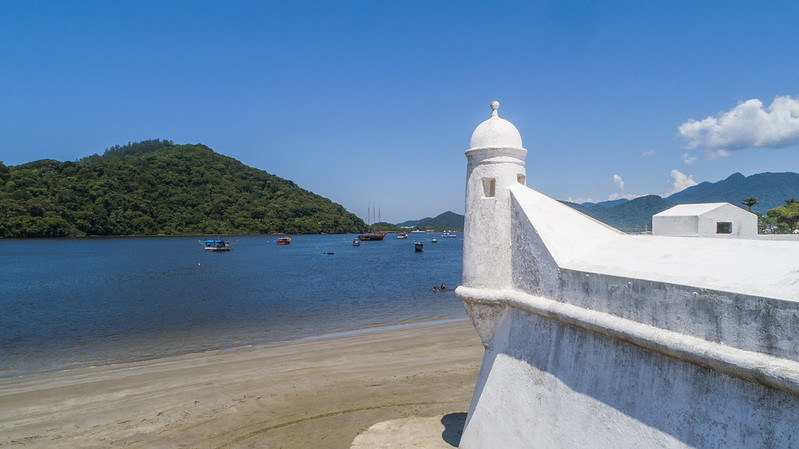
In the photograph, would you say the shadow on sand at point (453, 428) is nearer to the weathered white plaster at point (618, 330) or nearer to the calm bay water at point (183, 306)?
the weathered white plaster at point (618, 330)

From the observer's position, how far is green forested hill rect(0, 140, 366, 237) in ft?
331

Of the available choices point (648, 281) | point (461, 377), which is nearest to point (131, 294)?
point (461, 377)

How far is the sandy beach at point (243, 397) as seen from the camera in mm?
9242

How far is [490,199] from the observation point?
6.29m

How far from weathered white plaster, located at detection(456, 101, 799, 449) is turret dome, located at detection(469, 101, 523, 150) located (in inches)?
4.0

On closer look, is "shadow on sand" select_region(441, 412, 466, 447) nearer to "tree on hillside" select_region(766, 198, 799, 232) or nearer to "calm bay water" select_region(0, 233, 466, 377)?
"calm bay water" select_region(0, 233, 466, 377)

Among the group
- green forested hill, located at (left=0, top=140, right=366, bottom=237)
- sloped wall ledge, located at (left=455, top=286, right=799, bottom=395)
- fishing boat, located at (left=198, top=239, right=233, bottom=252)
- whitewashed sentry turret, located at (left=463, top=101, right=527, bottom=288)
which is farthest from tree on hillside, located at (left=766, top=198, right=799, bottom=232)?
green forested hill, located at (left=0, top=140, right=366, bottom=237)

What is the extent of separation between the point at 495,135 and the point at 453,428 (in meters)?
5.50

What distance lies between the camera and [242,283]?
3953cm

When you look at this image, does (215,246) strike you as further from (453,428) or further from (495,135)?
(495,135)

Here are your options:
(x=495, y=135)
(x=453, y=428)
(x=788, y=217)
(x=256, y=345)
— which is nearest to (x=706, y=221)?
(x=495, y=135)

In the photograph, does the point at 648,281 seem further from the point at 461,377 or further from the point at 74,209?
the point at 74,209

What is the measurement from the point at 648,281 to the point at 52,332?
26.1 m

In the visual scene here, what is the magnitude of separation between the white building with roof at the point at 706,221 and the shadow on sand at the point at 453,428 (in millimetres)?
6064
